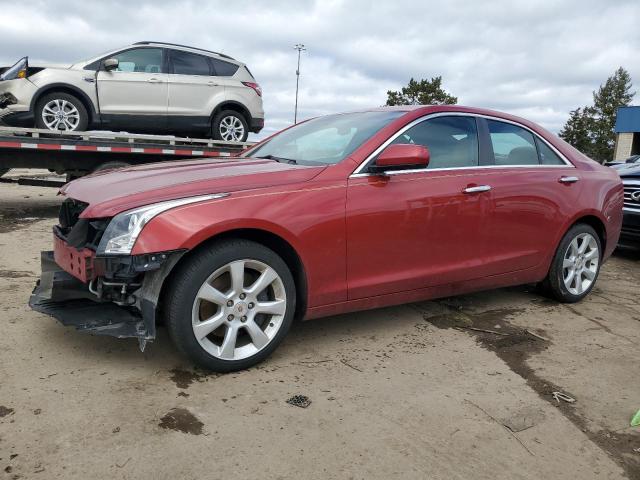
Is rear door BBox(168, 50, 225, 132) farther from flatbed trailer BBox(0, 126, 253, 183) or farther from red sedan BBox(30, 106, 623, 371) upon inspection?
red sedan BBox(30, 106, 623, 371)

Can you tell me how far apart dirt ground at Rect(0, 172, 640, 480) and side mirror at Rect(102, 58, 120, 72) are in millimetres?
4595

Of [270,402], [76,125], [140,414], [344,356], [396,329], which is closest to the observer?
[140,414]

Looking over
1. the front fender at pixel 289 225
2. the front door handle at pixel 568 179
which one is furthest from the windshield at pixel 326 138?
the front door handle at pixel 568 179

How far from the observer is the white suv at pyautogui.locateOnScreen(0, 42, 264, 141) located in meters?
7.28

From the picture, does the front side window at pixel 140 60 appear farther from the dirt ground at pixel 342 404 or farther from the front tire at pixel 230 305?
the front tire at pixel 230 305

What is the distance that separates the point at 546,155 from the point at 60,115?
20.9 feet

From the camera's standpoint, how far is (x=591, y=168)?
4.59 metres

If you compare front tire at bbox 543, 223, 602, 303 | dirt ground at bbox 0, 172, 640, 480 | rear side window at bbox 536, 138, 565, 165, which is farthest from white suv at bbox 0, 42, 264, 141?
front tire at bbox 543, 223, 602, 303

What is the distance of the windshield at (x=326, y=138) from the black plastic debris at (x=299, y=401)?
55.5 inches

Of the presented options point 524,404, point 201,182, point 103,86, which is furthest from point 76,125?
point 524,404

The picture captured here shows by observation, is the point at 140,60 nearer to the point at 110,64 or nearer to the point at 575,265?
the point at 110,64

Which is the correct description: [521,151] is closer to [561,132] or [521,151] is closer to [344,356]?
[344,356]

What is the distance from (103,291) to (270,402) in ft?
3.35

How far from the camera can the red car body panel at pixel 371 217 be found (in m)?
2.84
